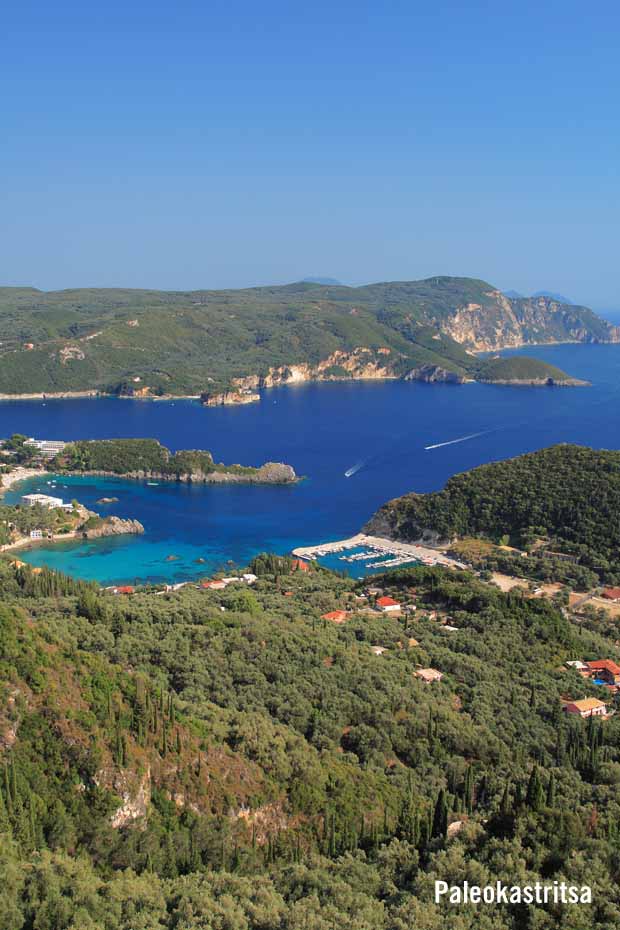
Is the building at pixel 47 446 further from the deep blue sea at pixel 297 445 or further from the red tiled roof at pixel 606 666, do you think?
the red tiled roof at pixel 606 666

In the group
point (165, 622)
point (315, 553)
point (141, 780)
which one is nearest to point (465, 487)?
Answer: point (315, 553)

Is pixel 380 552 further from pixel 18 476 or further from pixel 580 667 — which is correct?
pixel 18 476

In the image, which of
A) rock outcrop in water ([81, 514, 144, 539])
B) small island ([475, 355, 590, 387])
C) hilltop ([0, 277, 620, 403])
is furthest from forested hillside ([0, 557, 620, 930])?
small island ([475, 355, 590, 387])

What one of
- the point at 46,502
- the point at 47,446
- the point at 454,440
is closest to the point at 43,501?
the point at 46,502

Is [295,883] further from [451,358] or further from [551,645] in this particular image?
[451,358]

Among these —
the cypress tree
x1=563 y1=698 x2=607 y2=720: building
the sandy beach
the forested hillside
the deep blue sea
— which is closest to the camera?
the forested hillside

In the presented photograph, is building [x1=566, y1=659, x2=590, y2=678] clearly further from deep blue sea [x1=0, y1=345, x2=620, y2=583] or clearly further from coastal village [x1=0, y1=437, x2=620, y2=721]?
deep blue sea [x1=0, y1=345, x2=620, y2=583]

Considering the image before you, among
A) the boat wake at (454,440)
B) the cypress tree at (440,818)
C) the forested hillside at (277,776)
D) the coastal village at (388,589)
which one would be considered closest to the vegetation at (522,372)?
the boat wake at (454,440)
